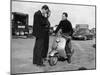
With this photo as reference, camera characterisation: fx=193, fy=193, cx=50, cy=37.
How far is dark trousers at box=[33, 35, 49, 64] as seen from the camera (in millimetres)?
2406

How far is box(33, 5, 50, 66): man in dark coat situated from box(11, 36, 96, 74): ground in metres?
0.06

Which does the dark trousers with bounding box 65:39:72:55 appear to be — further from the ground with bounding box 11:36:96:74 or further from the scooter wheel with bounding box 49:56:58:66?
the scooter wheel with bounding box 49:56:58:66

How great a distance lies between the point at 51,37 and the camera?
2.48 m

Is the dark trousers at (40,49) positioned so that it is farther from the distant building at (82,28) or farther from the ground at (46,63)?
the distant building at (82,28)

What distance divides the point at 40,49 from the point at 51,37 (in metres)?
0.21

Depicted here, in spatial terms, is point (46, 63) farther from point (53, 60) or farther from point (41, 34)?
point (41, 34)

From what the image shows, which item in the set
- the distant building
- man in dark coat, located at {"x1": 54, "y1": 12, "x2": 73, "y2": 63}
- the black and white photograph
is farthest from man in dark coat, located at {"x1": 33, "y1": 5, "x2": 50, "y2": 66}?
the distant building

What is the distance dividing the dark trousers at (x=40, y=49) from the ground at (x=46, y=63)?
51mm

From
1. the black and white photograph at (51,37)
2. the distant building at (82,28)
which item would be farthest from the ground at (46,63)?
the distant building at (82,28)

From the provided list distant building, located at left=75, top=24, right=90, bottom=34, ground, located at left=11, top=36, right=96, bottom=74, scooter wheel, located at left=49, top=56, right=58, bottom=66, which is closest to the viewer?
ground, located at left=11, top=36, right=96, bottom=74

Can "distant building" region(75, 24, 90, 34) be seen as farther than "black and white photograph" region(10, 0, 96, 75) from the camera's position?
Yes

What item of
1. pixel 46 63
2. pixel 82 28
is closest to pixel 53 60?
pixel 46 63

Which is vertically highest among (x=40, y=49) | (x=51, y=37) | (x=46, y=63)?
(x=51, y=37)

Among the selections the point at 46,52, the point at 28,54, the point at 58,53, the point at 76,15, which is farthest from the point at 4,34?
the point at 76,15
